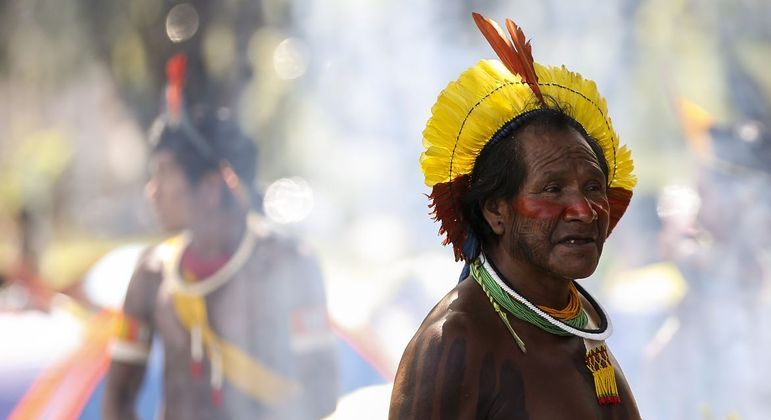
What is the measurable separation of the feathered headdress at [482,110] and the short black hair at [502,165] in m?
0.01

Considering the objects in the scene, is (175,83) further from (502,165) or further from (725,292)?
(502,165)

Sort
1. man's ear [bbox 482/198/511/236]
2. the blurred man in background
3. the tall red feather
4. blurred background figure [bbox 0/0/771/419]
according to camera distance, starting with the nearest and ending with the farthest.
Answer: man's ear [bbox 482/198/511/236]
the blurred man in background
blurred background figure [bbox 0/0/771/419]
the tall red feather

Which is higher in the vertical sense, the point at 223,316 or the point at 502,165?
the point at 502,165

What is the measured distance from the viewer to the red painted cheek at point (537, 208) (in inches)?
88.5

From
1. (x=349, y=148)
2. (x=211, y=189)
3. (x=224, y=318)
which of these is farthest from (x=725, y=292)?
(x=211, y=189)

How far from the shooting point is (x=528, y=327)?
89.0 inches

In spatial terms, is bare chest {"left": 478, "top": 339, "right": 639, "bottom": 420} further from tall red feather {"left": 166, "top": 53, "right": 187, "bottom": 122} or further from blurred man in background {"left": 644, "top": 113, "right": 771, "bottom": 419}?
tall red feather {"left": 166, "top": 53, "right": 187, "bottom": 122}

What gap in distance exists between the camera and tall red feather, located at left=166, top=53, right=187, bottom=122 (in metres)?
6.84

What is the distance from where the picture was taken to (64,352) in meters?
7.03

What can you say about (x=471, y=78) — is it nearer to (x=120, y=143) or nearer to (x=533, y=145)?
(x=533, y=145)

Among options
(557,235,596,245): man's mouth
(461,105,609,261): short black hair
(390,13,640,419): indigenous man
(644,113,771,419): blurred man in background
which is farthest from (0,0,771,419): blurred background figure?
(557,235,596,245): man's mouth

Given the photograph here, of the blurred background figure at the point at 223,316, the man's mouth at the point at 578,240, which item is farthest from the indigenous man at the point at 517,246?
the blurred background figure at the point at 223,316

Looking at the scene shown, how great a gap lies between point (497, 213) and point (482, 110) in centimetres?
23

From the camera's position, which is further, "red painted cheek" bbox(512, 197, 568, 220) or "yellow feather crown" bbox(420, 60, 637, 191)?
"yellow feather crown" bbox(420, 60, 637, 191)
